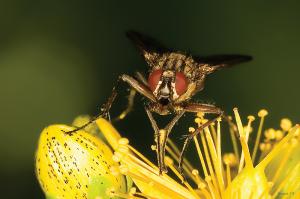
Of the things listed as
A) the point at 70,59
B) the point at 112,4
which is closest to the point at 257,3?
the point at 112,4

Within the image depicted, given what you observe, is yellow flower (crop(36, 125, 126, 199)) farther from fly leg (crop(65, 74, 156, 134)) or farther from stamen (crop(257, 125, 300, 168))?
stamen (crop(257, 125, 300, 168))

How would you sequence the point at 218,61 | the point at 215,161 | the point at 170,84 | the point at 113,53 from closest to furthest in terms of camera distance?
the point at 170,84 → the point at 215,161 → the point at 218,61 → the point at 113,53

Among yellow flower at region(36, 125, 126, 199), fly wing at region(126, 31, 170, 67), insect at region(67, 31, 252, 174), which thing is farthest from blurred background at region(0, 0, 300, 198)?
yellow flower at region(36, 125, 126, 199)

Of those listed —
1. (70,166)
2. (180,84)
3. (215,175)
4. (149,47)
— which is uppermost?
(149,47)

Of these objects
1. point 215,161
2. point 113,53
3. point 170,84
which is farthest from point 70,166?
point 113,53

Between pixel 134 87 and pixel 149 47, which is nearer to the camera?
pixel 134 87

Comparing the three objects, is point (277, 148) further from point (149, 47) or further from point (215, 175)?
point (149, 47)
